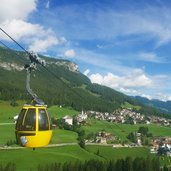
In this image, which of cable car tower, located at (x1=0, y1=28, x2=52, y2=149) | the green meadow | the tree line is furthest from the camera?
the green meadow

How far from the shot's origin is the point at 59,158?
477 feet

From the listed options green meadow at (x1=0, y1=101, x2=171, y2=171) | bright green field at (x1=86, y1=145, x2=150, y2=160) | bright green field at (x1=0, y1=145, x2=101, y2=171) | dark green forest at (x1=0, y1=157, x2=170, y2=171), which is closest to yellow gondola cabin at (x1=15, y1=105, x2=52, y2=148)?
dark green forest at (x1=0, y1=157, x2=170, y2=171)

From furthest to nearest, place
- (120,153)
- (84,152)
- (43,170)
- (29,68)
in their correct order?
(120,153) < (84,152) < (43,170) < (29,68)

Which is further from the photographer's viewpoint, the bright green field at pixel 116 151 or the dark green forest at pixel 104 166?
the bright green field at pixel 116 151

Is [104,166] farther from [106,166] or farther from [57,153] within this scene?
[57,153]

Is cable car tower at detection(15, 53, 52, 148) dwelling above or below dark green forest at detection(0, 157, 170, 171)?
above

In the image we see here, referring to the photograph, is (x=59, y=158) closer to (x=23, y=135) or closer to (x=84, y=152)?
(x=84, y=152)

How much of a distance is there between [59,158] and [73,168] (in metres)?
26.7

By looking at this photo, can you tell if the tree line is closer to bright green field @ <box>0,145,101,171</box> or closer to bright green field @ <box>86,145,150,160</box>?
bright green field @ <box>0,145,101,171</box>

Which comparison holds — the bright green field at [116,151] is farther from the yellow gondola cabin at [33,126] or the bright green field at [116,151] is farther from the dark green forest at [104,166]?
the yellow gondola cabin at [33,126]

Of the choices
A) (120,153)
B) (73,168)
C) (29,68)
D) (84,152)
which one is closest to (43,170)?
(73,168)

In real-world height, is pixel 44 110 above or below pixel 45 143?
above

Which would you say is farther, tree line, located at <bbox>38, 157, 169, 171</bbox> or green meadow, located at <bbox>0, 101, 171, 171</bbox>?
green meadow, located at <bbox>0, 101, 171, 171</bbox>

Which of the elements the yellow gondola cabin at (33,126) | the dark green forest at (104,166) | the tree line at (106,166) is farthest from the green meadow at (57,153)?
the yellow gondola cabin at (33,126)
